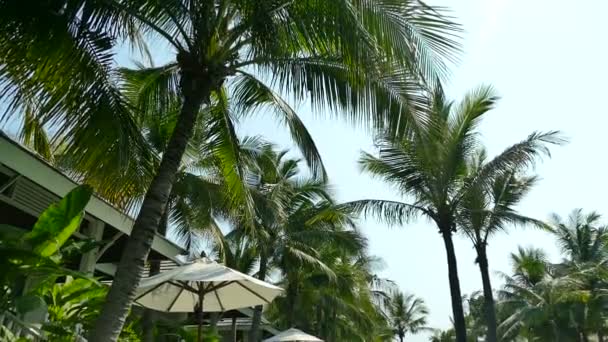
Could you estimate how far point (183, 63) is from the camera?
552 cm

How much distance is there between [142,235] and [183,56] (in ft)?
6.34

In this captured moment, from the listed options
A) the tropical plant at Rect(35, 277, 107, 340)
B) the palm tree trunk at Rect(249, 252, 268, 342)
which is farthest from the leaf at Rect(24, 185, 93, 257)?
the palm tree trunk at Rect(249, 252, 268, 342)

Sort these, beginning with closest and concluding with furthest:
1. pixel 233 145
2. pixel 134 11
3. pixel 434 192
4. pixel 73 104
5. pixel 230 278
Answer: pixel 73 104 < pixel 134 11 < pixel 230 278 < pixel 233 145 < pixel 434 192

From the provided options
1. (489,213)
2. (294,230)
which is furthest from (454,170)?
(294,230)

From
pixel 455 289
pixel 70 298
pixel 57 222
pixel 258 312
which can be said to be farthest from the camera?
pixel 258 312

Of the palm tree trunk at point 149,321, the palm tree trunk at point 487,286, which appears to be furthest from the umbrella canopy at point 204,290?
the palm tree trunk at point 487,286

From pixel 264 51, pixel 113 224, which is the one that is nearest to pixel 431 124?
pixel 264 51

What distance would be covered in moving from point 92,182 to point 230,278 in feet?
6.76

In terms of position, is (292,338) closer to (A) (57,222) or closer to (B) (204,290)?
(B) (204,290)

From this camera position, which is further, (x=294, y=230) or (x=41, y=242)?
(x=294, y=230)

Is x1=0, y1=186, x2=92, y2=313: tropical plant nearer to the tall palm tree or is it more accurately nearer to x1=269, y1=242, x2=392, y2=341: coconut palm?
the tall palm tree

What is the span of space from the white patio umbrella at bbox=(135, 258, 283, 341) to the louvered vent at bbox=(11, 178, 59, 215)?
199cm

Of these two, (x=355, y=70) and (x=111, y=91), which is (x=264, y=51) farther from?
(x=111, y=91)

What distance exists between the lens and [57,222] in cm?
485
